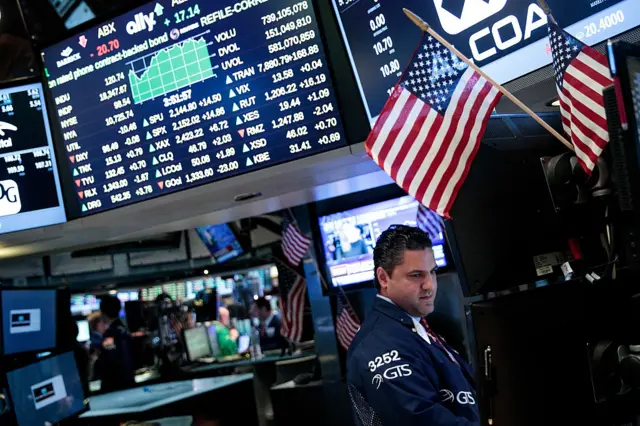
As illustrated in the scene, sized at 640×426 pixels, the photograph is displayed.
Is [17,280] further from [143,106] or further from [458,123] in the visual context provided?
[458,123]

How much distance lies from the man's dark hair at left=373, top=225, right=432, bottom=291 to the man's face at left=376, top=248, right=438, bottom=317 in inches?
0.7

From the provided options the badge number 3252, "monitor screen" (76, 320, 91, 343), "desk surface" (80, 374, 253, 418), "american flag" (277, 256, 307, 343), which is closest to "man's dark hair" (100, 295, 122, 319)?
"desk surface" (80, 374, 253, 418)

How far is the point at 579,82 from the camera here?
6.77 ft

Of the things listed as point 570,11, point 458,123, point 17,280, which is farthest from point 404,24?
point 17,280

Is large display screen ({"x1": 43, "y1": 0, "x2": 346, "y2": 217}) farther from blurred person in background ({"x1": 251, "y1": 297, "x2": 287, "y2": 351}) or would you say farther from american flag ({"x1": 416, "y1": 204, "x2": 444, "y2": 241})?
blurred person in background ({"x1": 251, "y1": 297, "x2": 287, "y2": 351})

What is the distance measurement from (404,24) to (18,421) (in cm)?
296

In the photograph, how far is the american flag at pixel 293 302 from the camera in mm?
7535

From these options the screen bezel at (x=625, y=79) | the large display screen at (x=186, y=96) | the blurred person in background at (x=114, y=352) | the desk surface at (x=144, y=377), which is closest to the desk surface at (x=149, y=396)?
the blurred person in background at (x=114, y=352)

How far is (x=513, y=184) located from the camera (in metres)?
1.80

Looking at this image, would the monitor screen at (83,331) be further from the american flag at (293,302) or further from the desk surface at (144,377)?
the american flag at (293,302)

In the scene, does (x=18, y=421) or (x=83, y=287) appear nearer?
(x=18, y=421)

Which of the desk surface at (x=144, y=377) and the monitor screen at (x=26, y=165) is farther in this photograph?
the desk surface at (x=144, y=377)

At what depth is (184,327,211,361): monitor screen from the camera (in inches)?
398

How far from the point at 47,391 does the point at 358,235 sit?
3.06m
